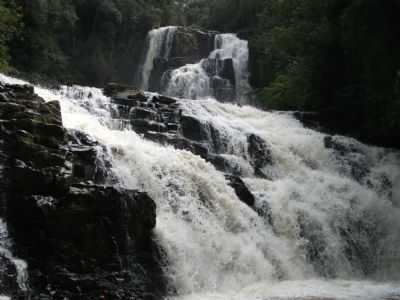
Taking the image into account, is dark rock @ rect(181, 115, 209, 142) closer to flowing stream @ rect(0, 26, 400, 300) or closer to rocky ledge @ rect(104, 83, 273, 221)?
rocky ledge @ rect(104, 83, 273, 221)

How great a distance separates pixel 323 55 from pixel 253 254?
1337 cm

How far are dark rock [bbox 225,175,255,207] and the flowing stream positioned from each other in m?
0.20

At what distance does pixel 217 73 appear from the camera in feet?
100.0

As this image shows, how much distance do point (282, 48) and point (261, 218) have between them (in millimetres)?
14607

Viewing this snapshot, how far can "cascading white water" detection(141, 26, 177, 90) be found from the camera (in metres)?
32.3

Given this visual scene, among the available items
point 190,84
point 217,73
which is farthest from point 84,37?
point 217,73

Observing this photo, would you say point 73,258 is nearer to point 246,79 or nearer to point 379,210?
point 379,210

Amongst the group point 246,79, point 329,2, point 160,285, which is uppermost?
point 329,2

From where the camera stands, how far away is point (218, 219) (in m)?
13.2

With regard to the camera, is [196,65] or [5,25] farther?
[196,65]

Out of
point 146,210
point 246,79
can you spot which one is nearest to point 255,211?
point 146,210

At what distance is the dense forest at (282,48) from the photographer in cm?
1780

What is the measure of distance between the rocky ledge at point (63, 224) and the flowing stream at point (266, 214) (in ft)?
2.61

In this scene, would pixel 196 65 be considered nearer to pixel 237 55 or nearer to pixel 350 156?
pixel 237 55
